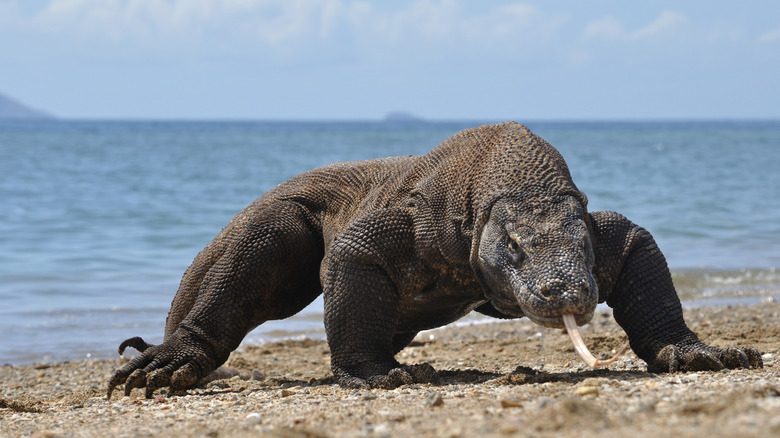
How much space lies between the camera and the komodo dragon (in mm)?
6004

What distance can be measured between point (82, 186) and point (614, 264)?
94.4ft

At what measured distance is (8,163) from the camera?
155 feet

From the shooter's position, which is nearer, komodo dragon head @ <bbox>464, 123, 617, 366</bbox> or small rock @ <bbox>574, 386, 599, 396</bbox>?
small rock @ <bbox>574, 386, 599, 396</bbox>

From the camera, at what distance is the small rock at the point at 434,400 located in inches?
218

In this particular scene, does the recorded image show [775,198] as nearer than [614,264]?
No

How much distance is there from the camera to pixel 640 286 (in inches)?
268

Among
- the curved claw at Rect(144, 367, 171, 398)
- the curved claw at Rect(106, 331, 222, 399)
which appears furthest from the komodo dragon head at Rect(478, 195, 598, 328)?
the curved claw at Rect(144, 367, 171, 398)

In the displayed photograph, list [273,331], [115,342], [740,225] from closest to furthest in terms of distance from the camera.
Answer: [115,342] < [273,331] < [740,225]

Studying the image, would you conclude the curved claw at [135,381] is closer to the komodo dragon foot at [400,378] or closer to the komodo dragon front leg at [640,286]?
the komodo dragon foot at [400,378]

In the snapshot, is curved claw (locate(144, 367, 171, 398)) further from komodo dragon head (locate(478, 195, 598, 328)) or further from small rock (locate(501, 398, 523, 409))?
small rock (locate(501, 398, 523, 409))

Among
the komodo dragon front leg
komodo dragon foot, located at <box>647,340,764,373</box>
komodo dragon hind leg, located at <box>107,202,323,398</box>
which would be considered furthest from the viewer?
komodo dragon hind leg, located at <box>107,202,323,398</box>

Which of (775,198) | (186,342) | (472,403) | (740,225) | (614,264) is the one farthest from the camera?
(775,198)

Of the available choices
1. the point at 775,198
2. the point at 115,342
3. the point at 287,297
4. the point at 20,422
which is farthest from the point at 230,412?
the point at 775,198

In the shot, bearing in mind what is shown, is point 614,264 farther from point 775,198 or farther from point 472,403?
point 775,198
